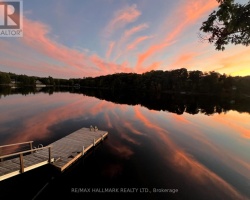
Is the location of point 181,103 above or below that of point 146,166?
above

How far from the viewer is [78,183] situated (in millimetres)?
12922

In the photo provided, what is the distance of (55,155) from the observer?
15.7 metres

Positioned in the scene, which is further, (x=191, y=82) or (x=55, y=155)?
(x=191, y=82)

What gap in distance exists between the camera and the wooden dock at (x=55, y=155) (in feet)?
38.4

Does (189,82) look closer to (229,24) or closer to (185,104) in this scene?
(185,104)

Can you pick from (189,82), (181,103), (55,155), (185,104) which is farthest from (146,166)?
(189,82)

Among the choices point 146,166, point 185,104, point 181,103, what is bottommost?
point 146,166

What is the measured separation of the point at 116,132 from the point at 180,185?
47.7 feet

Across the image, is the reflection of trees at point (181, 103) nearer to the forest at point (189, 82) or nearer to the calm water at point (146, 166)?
the calm water at point (146, 166)

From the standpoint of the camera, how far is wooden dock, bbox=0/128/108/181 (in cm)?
1172

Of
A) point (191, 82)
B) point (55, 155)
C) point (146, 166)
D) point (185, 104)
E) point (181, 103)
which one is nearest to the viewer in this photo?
point (55, 155)

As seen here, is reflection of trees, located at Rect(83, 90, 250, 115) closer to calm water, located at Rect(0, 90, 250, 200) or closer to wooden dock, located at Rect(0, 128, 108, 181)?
calm water, located at Rect(0, 90, 250, 200)

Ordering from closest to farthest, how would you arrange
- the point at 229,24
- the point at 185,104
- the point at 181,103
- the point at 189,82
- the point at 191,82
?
the point at 229,24
the point at 185,104
the point at 181,103
the point at 191,82
the point at 189,82

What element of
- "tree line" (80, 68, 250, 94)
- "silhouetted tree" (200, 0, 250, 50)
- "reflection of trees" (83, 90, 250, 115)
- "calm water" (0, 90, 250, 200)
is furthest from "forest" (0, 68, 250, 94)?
"silhouetted tree" (200, 0, 250, 50)
